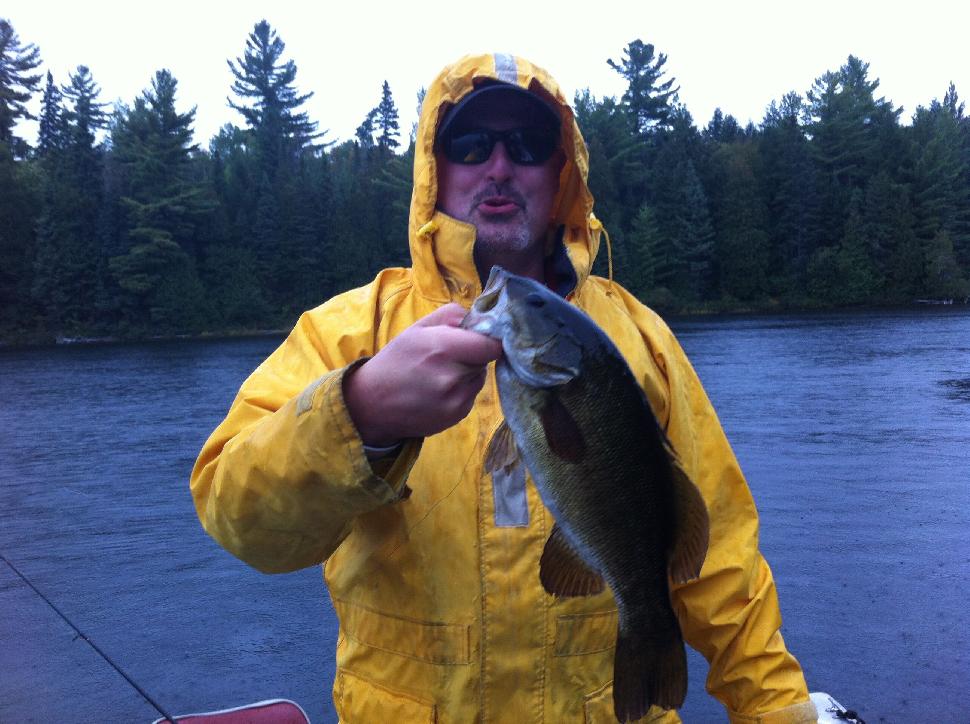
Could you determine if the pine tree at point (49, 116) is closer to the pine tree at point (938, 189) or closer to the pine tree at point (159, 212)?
the pine tree at point (159, 212)

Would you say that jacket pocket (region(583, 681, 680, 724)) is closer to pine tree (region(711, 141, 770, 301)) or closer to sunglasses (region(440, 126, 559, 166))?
sunglasses (region(440, 126, 559, 166))

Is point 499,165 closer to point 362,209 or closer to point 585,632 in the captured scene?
point 585,632

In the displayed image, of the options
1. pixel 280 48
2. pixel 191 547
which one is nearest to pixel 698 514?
pixel 191 547

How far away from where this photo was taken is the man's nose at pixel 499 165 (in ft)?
9.11

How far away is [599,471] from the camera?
189 cm

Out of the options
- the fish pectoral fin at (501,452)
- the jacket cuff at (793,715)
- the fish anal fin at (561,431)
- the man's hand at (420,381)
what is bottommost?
the jacket cuff at (793,715)

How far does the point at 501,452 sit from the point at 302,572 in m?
7.07

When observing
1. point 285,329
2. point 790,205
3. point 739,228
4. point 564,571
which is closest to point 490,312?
point 564,571

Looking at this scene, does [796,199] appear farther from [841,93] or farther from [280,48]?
[280,48]

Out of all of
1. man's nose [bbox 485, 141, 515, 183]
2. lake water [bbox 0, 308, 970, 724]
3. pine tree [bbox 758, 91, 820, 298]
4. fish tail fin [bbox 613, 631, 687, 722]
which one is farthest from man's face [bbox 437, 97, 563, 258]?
pine tree [bbox 758, 91, 820, 298]

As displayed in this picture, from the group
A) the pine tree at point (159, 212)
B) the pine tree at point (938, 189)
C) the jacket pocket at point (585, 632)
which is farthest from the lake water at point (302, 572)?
the pine tree at point (938, 189)

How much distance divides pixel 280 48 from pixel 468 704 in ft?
259

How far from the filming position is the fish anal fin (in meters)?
1.87

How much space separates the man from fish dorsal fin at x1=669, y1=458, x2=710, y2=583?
415 mm
